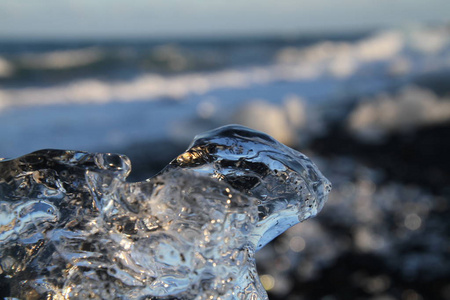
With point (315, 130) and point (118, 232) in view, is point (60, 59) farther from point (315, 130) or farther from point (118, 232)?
point (118, 232)

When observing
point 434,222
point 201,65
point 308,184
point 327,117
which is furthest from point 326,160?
point 201,65

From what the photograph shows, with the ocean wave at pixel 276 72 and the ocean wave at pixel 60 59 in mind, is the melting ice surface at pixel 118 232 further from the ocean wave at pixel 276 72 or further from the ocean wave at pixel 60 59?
the ocean wave at pixel 60 59

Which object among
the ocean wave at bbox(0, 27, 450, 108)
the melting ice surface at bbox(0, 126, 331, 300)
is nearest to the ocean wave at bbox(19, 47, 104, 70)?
the ocean wave at bbox(0, 27, 450, 108)

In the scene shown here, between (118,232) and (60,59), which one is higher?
(118,232)

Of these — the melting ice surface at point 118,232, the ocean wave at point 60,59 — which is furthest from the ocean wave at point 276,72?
the melting ice surface at point 118,232

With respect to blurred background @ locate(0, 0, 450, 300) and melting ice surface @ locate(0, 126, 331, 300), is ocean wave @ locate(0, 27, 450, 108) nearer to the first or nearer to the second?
blurred background @ locate(0, 0, 450, 300)

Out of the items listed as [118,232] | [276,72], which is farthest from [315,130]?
[276,72]

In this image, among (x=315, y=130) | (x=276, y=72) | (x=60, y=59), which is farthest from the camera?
(x=276, y=72)

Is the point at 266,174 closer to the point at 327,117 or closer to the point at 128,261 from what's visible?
the point at 128,261
